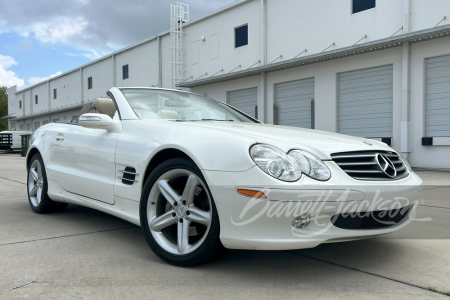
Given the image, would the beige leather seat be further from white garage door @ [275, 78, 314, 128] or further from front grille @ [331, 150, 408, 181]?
white garage door @ [275, 78, 314, 128]

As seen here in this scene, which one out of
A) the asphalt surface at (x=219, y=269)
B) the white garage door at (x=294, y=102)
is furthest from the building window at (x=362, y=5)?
the asphalt surface at (x=219, y=269)

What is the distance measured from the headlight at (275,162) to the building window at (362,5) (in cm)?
1190

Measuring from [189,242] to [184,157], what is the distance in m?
0.57

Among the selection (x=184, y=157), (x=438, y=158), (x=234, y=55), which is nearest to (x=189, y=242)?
(x=184, y=157)

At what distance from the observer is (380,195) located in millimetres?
2525

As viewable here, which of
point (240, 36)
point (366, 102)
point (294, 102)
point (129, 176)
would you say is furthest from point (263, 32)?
point (129, 176)

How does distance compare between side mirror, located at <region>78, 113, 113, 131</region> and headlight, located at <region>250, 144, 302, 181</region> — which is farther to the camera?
side mirror, located at <region>78, 113, 113, 131</region>

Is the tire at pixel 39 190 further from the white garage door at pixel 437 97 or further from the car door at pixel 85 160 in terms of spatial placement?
the white garage door at pixel 437 97

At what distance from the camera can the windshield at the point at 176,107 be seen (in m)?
3.50

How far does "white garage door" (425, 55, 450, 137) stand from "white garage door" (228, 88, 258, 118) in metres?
7.05

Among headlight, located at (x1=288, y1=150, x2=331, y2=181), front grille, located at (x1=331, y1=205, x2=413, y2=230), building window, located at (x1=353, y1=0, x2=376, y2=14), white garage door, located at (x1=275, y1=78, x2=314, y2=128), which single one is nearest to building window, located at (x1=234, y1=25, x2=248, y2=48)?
white garage door, located at (x1=275, y1=78, x2=314, y2=128)

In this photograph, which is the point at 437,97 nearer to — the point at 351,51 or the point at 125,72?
the point at 351,51

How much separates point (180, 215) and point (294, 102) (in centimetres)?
1326

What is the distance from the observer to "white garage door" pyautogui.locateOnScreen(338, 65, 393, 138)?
12508 millimetres
